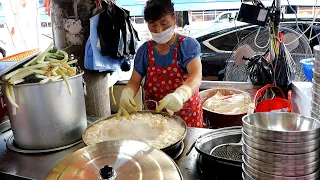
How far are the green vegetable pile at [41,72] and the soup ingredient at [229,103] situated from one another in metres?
2.17

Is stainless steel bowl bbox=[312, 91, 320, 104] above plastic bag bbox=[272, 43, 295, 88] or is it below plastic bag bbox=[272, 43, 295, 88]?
above

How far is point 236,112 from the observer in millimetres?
3279

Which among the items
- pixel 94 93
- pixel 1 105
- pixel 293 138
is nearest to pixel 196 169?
pixel 293 138

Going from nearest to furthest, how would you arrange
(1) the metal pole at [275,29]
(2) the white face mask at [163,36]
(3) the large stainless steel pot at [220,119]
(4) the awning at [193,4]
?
(2) the white face mask at [163,36] → (1) the metal pole at [275,29] → (3) the large stainless steel pot at [220,119] → (4) the awning at [193,4]

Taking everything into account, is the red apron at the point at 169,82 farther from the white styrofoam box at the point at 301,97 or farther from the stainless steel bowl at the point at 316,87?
the stainless steel bowl at the point at 316,87

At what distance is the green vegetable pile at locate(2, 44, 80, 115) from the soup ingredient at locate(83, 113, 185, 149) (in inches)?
10.4

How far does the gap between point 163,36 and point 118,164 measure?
4.56ft

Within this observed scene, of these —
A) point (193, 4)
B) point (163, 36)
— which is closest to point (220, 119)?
point (163, 36)

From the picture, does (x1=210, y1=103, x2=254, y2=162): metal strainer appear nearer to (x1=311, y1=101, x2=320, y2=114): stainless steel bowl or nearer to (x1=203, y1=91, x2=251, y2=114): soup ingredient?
(x1=311, y1=101, x2=320, y2=114): stainless steel bowl

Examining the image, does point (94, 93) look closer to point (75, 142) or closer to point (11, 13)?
point (75, 142)

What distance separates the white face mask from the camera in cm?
218

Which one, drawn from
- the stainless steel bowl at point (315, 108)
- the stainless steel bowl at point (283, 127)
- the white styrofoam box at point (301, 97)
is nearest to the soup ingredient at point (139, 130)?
the stainless steel bowl at point (283, 127)

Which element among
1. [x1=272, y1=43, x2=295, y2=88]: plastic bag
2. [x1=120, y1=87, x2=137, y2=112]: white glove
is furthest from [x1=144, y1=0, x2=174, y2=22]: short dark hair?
[x1=272, y1=43, x2=295, y2=88]: plastic bag

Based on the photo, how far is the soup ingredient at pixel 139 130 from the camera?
4.65 feet
